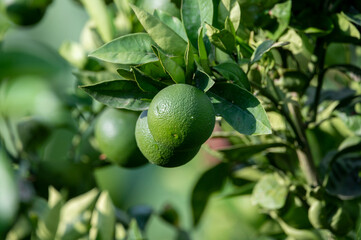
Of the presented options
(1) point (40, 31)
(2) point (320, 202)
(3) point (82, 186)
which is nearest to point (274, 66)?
(2) point (320, 202)

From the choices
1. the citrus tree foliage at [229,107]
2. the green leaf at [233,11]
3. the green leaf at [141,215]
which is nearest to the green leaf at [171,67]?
the citrus tree foliage at [229,107]

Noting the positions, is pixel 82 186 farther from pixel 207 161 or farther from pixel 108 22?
pixel 207 161

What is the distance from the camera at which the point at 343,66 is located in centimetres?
106

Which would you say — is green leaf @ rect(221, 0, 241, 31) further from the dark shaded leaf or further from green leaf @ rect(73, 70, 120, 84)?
green leaf @ rect(73, 70, 120, 84)

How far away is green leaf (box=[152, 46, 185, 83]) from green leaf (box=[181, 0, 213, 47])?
0.22 feet

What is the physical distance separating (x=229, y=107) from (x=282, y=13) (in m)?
0.22

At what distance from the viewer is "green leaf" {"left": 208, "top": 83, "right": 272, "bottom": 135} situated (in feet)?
2.53

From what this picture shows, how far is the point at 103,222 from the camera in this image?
118 centimetres

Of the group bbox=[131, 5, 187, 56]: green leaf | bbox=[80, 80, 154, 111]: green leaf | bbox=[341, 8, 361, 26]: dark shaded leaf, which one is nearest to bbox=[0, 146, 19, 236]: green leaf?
bbox=[80, 80, 154, 111]: green leaf

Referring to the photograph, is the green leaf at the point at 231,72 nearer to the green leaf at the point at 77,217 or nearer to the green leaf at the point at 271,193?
the green leaf at the point at 271,193

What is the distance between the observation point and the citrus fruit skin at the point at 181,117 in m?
0.76

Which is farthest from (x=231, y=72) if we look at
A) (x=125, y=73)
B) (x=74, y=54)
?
(x=74, y=54)

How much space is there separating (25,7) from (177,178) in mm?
1279

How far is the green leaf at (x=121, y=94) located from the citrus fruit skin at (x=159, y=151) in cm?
3
